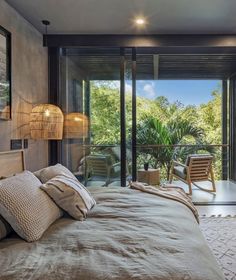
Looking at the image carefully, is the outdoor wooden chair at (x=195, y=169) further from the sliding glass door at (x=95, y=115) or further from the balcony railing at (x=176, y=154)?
the sliding glass door at (x=95, y=115)

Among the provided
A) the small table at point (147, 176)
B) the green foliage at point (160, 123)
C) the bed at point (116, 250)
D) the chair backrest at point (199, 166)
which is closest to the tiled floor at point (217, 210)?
the chair backrest at point (199, 166)

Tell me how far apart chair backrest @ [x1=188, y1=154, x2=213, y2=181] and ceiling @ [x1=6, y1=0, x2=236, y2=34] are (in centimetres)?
218

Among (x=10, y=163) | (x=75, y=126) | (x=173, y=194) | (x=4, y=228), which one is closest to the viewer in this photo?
(x=4, y=228)

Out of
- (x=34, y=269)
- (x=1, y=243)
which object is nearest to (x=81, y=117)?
(x=1, y=243)

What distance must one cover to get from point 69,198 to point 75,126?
243 centimetres

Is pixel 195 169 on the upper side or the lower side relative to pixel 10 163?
lower

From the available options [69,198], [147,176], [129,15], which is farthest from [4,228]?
[147,176]

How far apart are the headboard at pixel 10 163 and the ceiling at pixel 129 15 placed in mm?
1643

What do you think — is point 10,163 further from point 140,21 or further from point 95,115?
point 140,21

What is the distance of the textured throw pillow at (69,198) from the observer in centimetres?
178

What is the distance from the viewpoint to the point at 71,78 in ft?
13.9

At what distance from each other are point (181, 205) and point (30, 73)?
8.43 ft

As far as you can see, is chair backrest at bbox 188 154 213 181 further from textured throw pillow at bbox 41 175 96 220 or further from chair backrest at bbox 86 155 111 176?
textured throw pillow at bbox 41 175 96 220

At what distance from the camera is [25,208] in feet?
4.87
